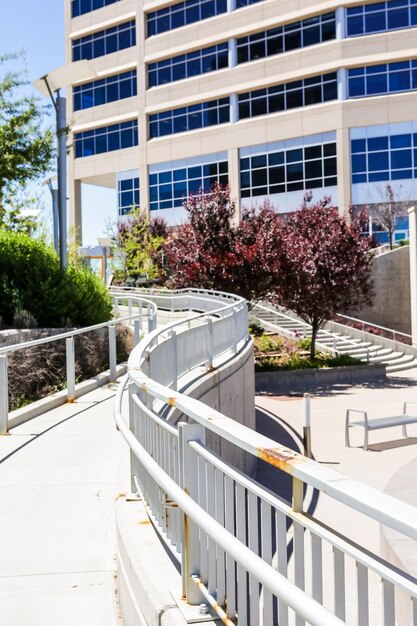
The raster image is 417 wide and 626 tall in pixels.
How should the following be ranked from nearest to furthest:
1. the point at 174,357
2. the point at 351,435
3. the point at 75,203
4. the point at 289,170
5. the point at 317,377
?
the point at 174,357
the point at 351,435
the point at 317,377
the point at 289,170
the point at 75,203

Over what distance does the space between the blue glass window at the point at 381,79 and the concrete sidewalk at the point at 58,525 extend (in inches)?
1608

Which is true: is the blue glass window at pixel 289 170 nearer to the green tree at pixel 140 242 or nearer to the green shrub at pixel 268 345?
the green tree at pixel 140 242

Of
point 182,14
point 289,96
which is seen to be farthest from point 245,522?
point 182,14

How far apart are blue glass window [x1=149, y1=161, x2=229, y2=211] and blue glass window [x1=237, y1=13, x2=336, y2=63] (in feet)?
25.9

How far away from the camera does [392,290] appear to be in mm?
38562

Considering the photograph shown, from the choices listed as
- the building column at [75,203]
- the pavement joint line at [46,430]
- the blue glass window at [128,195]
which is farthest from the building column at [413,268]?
the building column at [75,203]

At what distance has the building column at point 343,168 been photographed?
45.0m

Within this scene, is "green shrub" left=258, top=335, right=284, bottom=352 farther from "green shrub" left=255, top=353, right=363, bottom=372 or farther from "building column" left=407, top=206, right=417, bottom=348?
"building column" left=407, top=206, right=417, bottom=348

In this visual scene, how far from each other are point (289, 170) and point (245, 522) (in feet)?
150

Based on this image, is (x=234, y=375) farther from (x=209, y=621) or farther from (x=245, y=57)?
(x=245, y=57)

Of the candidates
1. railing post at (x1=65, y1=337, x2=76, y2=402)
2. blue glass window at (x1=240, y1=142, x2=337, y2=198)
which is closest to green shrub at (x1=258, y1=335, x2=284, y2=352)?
blue glass window at (x1=240, y1=142, x2=337, y2=198)

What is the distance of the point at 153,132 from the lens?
5422 cm

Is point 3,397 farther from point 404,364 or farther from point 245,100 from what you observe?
point 245,100

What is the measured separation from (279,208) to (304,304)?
20444mm
